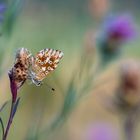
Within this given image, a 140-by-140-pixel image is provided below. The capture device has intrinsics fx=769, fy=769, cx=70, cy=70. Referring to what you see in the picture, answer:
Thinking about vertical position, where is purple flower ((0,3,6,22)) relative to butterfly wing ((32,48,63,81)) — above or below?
above

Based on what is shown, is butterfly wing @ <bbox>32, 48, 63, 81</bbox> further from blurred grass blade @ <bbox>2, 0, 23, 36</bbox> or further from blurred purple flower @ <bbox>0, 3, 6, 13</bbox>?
blurred grass blade @ <bbox>2, 0, 23, 36</bbox>

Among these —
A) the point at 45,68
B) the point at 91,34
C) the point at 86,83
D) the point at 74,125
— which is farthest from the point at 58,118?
the point at 74,125

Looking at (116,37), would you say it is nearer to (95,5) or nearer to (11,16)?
(95,5)

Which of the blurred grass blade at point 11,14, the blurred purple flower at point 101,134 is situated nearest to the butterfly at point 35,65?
the blurred grass blade at point 11,14

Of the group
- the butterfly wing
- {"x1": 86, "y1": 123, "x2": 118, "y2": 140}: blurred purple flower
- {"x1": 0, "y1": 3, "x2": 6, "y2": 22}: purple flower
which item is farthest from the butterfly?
{"x1": 86, "y1": 123, "x2": 118, "y2": 140}: blurred purple flower

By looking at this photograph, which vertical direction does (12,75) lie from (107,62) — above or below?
below

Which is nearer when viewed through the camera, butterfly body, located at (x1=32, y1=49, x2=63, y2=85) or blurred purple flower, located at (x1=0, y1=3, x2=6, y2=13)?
butterfly body, located at (x1=32, y1=49, x2=63, y2=85)

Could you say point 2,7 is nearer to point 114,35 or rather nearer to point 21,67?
point 21,67
